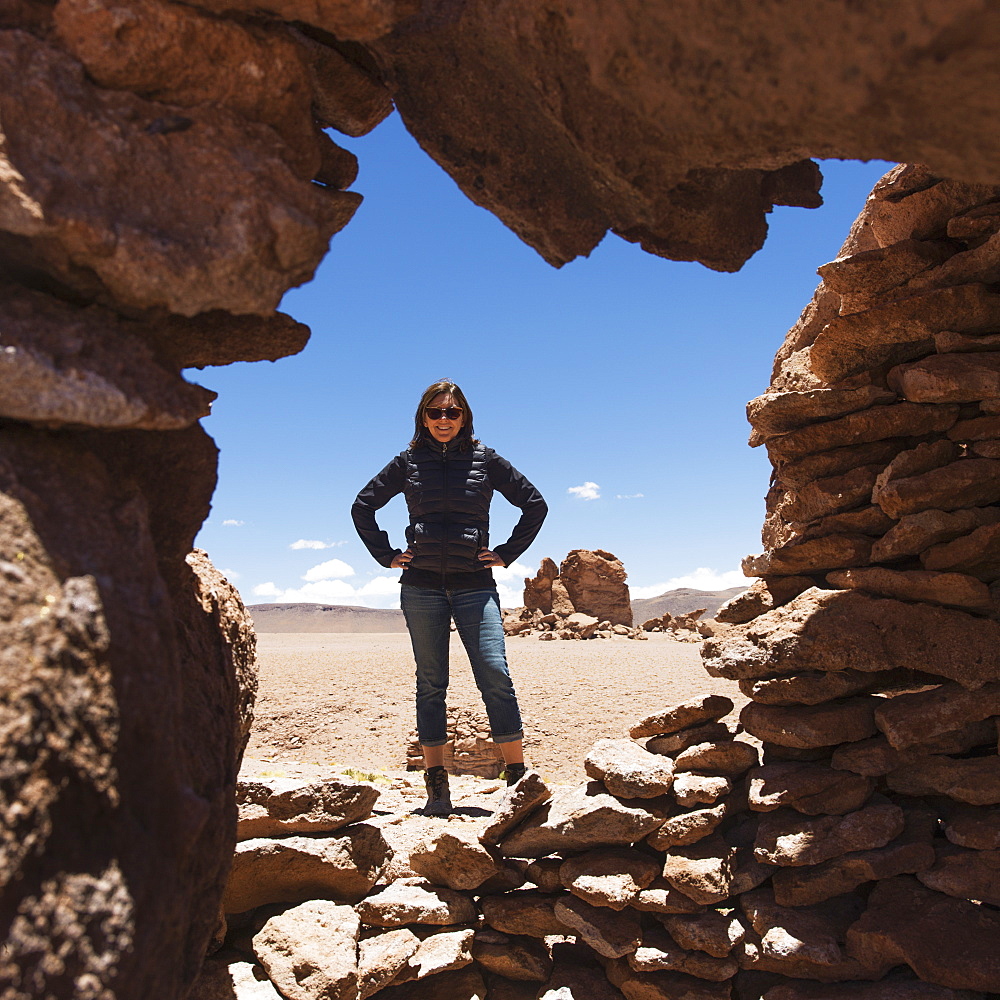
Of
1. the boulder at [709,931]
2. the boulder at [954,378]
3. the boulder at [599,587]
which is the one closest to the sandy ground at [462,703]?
the boulder at [709,931]

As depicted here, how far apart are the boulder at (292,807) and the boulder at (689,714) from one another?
1.75 meters

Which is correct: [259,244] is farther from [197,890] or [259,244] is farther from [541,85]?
[197,890]

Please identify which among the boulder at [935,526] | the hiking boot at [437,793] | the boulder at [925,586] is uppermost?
the boulder at [935,526]

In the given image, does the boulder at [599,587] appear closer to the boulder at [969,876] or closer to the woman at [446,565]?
the woman at [446,565]

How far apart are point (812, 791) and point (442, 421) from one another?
117 inches

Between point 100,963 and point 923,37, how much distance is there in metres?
2.62

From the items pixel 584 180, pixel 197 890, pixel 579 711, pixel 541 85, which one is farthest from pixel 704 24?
pixel 579 711

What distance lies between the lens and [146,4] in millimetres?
2133

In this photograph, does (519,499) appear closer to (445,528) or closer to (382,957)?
(445,528)

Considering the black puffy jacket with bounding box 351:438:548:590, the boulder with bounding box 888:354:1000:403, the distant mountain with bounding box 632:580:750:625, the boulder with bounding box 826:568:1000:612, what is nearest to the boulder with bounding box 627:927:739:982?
the boulder with bounding box 826:568:1000:612

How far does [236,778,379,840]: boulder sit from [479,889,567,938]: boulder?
3.09ft

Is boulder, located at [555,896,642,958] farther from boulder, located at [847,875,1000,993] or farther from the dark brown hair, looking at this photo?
the dark brown hair

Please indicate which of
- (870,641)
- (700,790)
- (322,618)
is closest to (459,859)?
(700,790)

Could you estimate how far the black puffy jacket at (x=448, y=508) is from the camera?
490 cm
